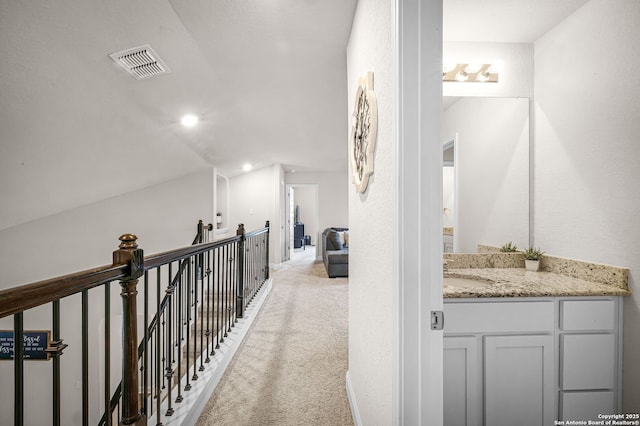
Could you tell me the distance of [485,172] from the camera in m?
2.19

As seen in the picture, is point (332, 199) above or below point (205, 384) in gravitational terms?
above

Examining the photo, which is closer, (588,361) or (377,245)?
(377,245)

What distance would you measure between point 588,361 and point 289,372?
1.77m

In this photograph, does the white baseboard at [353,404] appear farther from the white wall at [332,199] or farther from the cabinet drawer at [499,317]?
the white wall at [332,199]

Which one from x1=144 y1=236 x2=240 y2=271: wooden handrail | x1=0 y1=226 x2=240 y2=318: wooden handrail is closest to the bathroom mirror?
x1=144 y1=236 x2=240 y2=271: wooden handrail

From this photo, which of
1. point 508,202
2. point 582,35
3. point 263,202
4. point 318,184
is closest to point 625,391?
point 508,202

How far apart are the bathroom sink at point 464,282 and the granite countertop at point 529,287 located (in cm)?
2

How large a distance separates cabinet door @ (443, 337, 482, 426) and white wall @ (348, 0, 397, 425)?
0.35 meters

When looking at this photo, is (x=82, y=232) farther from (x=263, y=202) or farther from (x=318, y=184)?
(x=318, y=184)

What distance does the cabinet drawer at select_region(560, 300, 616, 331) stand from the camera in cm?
140

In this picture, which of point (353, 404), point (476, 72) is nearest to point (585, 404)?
point (353, 404)

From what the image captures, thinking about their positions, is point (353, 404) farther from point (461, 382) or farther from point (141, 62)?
point (141, 62)

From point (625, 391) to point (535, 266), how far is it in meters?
0.68

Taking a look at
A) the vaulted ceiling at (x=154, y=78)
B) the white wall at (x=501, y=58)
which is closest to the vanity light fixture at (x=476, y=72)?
the white wall at (x=501, y=58)
